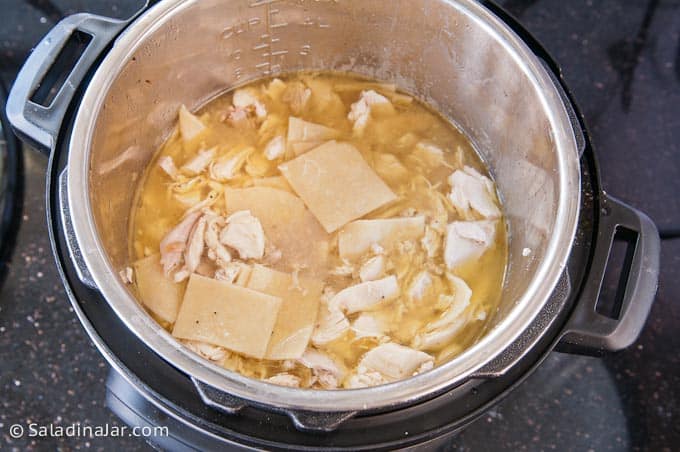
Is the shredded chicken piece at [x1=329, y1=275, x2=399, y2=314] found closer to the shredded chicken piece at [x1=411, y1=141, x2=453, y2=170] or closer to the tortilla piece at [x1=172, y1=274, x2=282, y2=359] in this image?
the tortilla piece at [x1=172, y1=274, x2=282, y2=359]

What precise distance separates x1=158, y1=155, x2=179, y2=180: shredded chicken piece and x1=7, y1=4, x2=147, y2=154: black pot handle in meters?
0.24

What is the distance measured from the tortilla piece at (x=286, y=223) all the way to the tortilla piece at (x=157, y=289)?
168 mm

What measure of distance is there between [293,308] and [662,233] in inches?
35.1

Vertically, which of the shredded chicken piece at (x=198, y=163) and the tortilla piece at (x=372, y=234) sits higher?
the shredded chicken piece at (x=198, y=163)

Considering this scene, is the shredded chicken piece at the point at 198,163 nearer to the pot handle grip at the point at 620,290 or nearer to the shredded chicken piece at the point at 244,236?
the shredded chicken piece at the point at 244,236

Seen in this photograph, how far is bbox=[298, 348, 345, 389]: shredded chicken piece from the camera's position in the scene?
107 centimetres

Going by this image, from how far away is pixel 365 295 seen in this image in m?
1.16

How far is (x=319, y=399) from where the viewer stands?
818mm

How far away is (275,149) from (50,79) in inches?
16.4

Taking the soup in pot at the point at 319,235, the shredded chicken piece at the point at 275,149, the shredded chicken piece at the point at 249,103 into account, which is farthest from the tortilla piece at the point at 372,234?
the shredded chicken piece at the point at 249,103

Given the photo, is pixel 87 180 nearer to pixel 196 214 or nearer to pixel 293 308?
pixel 196 214

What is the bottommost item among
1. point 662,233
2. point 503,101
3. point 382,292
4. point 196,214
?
point 662,233

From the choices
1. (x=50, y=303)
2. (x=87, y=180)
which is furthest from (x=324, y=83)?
(x=50, y=303)

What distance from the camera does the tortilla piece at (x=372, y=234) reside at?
1214mm
